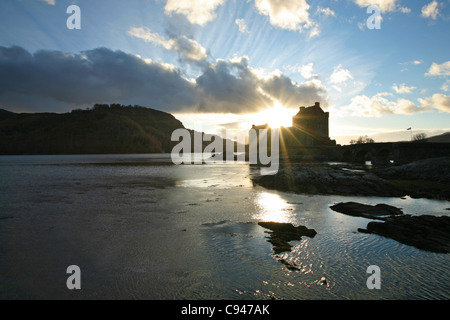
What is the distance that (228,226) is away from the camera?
1478cm

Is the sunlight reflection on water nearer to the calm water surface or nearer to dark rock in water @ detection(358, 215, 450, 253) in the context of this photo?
the calm water surface

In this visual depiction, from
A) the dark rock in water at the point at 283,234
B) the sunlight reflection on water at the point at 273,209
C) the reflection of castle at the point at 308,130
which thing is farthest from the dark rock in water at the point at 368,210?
the reflection of castle at the point at 308,130

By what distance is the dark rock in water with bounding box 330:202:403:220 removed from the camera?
55.5ft

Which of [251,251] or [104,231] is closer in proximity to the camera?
[251,251]

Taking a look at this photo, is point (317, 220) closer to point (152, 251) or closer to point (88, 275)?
point (152, 251)

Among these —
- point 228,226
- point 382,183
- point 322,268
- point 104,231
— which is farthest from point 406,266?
point 382,183

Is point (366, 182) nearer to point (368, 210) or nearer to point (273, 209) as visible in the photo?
point (368, 210)

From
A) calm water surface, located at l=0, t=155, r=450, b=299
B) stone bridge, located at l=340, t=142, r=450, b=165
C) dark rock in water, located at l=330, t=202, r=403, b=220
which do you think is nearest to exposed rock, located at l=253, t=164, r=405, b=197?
calm water surface, located at l=0, t=155, r=450, b=299

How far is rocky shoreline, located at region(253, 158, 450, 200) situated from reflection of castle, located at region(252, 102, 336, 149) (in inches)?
2800

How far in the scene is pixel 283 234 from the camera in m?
13.1

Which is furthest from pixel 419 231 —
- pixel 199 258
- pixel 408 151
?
pixel 408 151

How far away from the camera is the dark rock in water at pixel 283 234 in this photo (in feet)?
37.3

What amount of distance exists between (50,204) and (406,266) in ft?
83.0
